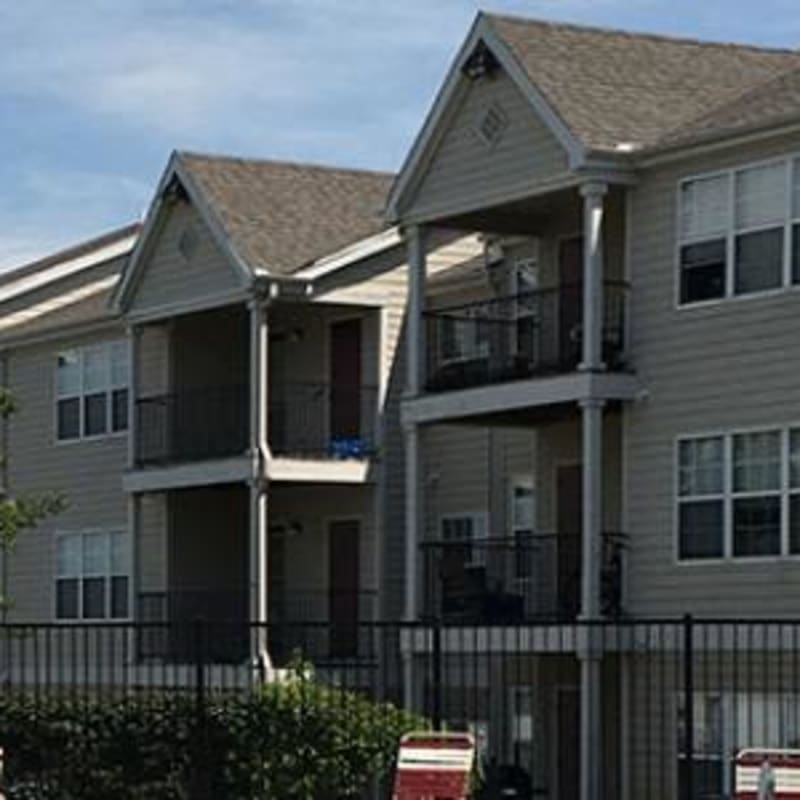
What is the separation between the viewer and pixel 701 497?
28.0 m

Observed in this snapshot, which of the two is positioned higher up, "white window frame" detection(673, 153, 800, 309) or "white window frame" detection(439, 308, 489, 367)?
"white window frame" detection(673, 153, 800, 309)

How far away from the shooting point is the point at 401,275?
3625cm

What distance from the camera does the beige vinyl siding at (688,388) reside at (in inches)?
1057

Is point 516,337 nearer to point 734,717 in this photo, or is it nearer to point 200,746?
point 734,717

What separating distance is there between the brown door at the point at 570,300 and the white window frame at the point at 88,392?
10423mm

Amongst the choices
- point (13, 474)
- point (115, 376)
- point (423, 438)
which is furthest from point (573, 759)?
point (13, 474)

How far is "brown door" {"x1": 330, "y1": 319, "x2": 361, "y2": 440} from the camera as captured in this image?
36.6 meters

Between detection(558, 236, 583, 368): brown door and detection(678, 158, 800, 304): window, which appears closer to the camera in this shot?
detection(678, 158, 800, 304): window

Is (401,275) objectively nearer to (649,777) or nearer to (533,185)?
(533,185)

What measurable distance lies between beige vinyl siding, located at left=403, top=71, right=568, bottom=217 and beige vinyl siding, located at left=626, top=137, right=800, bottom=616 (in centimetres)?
143

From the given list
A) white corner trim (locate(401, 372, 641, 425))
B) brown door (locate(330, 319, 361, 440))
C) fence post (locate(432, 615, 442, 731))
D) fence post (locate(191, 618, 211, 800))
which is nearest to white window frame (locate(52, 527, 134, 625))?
brown door (locate(330, 319, 361, 440))

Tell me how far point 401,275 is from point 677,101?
715 centimetres

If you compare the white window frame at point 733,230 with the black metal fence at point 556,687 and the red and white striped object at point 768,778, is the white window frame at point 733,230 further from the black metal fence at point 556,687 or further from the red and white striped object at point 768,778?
the red and white striped object at point 768,778

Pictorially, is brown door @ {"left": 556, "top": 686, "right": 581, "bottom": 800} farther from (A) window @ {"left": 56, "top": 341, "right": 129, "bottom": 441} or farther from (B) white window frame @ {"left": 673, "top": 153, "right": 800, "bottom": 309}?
(A) window @ {"left": 56, "top": 341, "right": 129, "bottom": 441}
